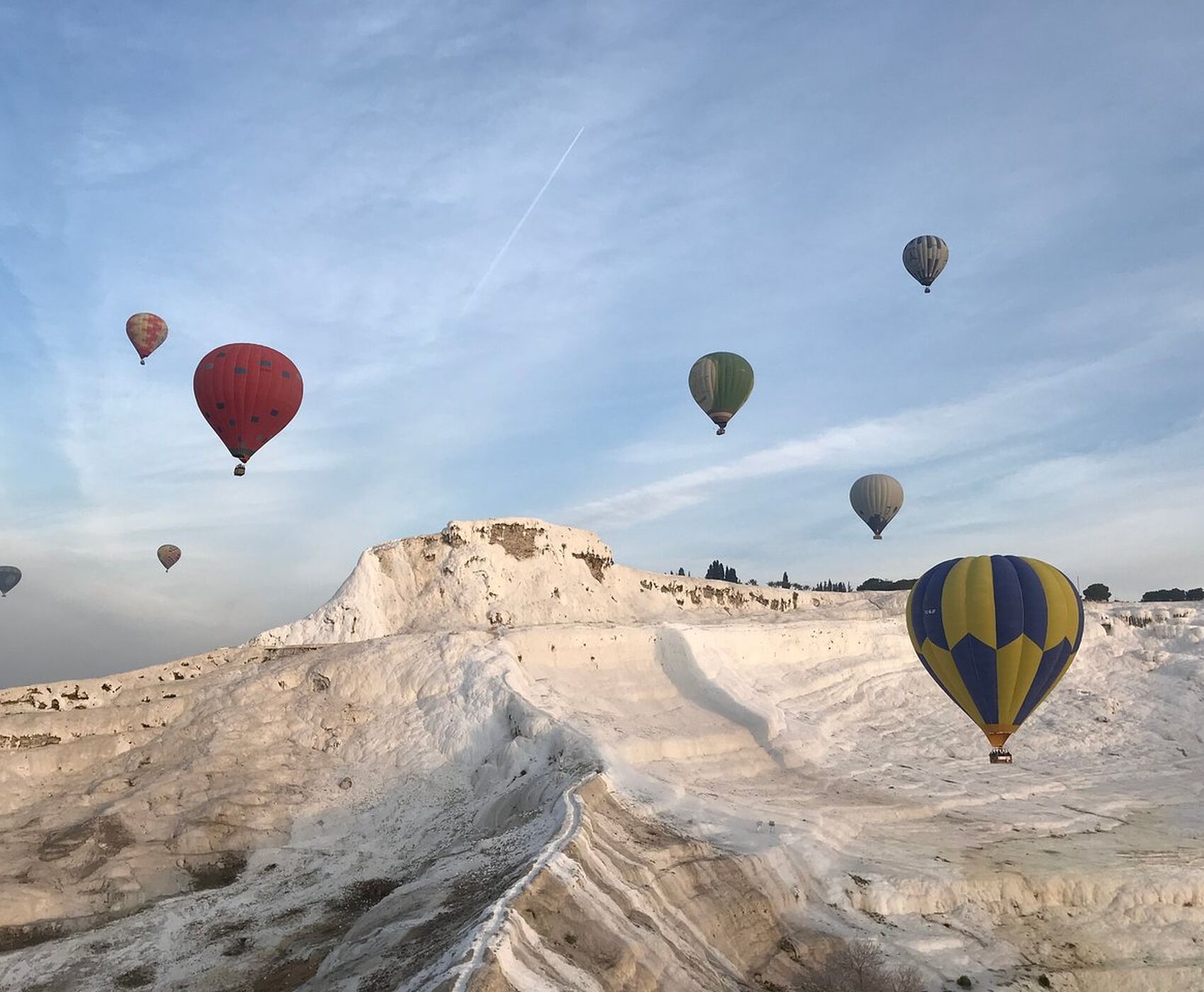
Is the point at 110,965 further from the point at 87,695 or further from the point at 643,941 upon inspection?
the point at 87,695

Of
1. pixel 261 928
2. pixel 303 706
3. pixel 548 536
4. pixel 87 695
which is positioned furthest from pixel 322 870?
pixel 548 536

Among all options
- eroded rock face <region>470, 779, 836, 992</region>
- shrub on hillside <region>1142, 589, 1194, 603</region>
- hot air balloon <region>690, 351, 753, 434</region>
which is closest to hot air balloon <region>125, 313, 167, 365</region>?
hot air balloon <region>690, 351, 753, 434</region>

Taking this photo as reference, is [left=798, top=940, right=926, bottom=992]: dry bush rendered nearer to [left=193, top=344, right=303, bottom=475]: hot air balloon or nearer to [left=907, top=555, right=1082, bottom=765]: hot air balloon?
[left=907, top=555, right=1082, bottom=765]: hot air balloon

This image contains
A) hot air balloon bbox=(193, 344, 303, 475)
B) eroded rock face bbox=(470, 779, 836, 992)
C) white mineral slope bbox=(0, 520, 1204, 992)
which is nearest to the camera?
eroded rock face bbox=(470, 779, 836, 992)

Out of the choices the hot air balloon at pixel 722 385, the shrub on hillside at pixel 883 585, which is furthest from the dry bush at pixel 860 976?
the shrub on hillside at pixel 883 585

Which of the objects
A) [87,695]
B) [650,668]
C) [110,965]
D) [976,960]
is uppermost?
[87,695]

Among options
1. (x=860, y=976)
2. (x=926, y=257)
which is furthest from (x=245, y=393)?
(x=926, y=257)

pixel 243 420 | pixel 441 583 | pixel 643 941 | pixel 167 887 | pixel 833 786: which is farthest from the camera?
pixel 441 583
